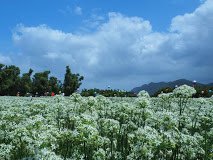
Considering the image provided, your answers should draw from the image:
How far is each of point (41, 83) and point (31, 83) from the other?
1921 millimetres

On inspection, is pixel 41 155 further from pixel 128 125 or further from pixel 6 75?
pixel 6 75

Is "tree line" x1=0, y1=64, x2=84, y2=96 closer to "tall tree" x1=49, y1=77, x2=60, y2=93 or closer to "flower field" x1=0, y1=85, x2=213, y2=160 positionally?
"tall tree" x1=49, y1=77, x2=60, y2=93

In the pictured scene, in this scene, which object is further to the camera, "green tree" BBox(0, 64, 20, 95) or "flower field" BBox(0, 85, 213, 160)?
"green tree" BBox(0, 64, 20, 95)

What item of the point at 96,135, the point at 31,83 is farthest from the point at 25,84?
the point at 96,135

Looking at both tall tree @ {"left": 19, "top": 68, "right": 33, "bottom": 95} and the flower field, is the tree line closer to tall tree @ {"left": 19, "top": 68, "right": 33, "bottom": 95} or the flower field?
tall tree @ {"left": 19, "top": 68, "right": 33, "bottom": 95}

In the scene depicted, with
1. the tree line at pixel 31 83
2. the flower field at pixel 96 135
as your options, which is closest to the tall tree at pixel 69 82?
the tree line at pixel 31 83

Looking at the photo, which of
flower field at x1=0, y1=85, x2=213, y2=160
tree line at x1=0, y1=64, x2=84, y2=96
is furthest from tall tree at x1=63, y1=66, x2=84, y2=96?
flower field at x1=0, y1=85, x2=213, y2=160

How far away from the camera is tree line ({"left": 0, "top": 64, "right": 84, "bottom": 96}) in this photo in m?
75.8

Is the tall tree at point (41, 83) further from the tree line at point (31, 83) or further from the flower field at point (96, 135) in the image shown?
the flower field at point (96, 135)

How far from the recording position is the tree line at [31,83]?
2985 inches

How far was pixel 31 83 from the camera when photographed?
78.3 meters

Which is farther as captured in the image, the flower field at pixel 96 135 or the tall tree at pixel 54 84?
the tall tree at pixel 54 84

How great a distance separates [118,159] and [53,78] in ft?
220

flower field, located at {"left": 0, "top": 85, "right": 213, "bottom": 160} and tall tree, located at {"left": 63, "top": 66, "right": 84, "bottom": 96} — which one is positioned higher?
tall tree, located at {"left": 63, "top": 66, "right": 84, "bottom": 96}
